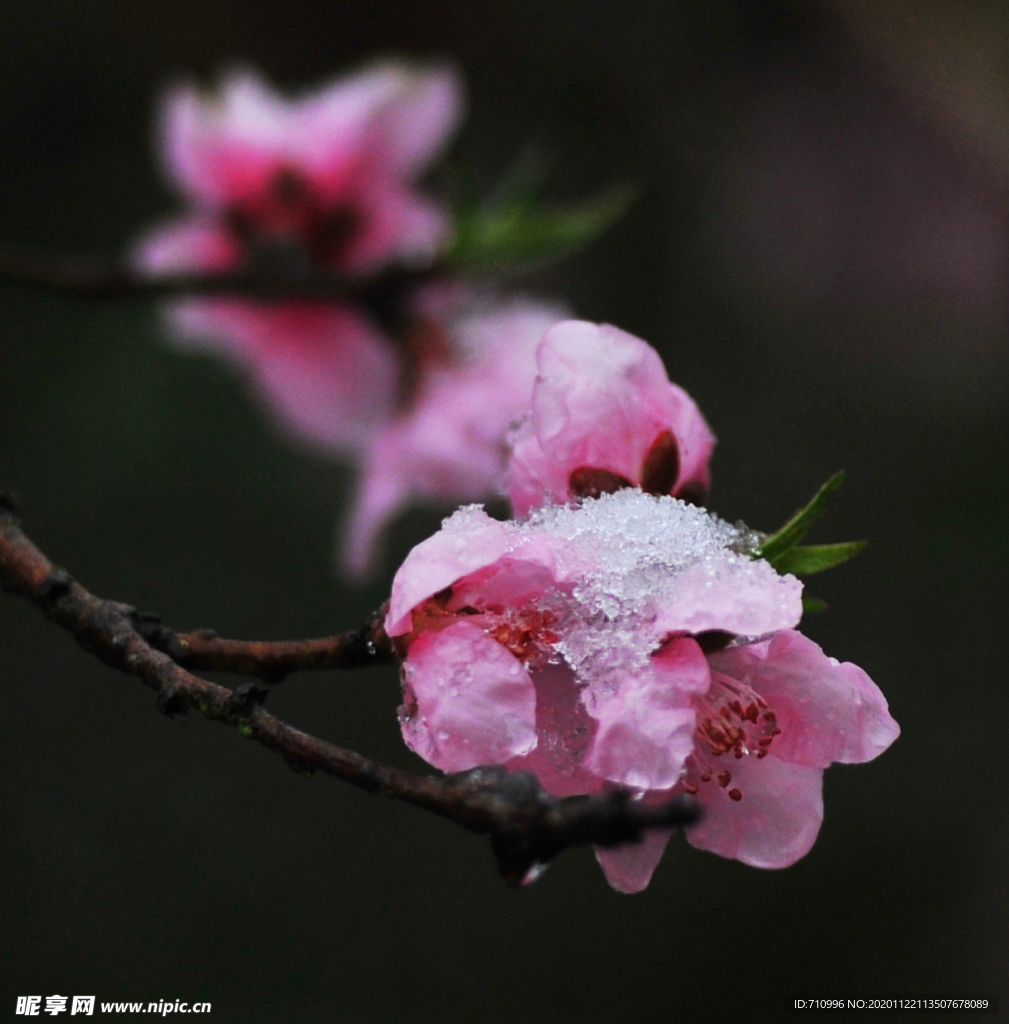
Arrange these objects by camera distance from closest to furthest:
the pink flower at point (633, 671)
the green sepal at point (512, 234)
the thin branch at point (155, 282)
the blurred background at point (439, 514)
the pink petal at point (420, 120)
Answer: the pink flower at point (633, 671) < the thin branch at point (155, 282) < the green sepal at point (512, 234) < the pink petal at point (420, 120) < the blurred background at point (439, 514)

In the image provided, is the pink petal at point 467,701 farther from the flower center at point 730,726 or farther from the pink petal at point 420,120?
the pink petal at point 420,120

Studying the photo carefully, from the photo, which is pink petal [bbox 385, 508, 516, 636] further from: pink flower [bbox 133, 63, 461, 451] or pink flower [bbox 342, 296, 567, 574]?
pink flower [bbox 133, 63, 461, 451]

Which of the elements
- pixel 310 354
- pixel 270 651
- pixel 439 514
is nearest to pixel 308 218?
pixel 310 354

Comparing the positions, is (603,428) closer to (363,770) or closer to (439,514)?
(363,770)

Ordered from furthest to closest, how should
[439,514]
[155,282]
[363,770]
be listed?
[439,514], [155,282], [363,770]

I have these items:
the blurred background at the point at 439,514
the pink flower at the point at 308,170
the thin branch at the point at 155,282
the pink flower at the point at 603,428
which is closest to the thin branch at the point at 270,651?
the pink flower at the point at 603,428

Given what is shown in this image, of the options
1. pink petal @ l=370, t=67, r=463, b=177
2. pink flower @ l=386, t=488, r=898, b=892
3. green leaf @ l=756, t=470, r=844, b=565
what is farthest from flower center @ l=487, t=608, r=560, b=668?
pink petal @ l=370, t=67, r=463, b=177
